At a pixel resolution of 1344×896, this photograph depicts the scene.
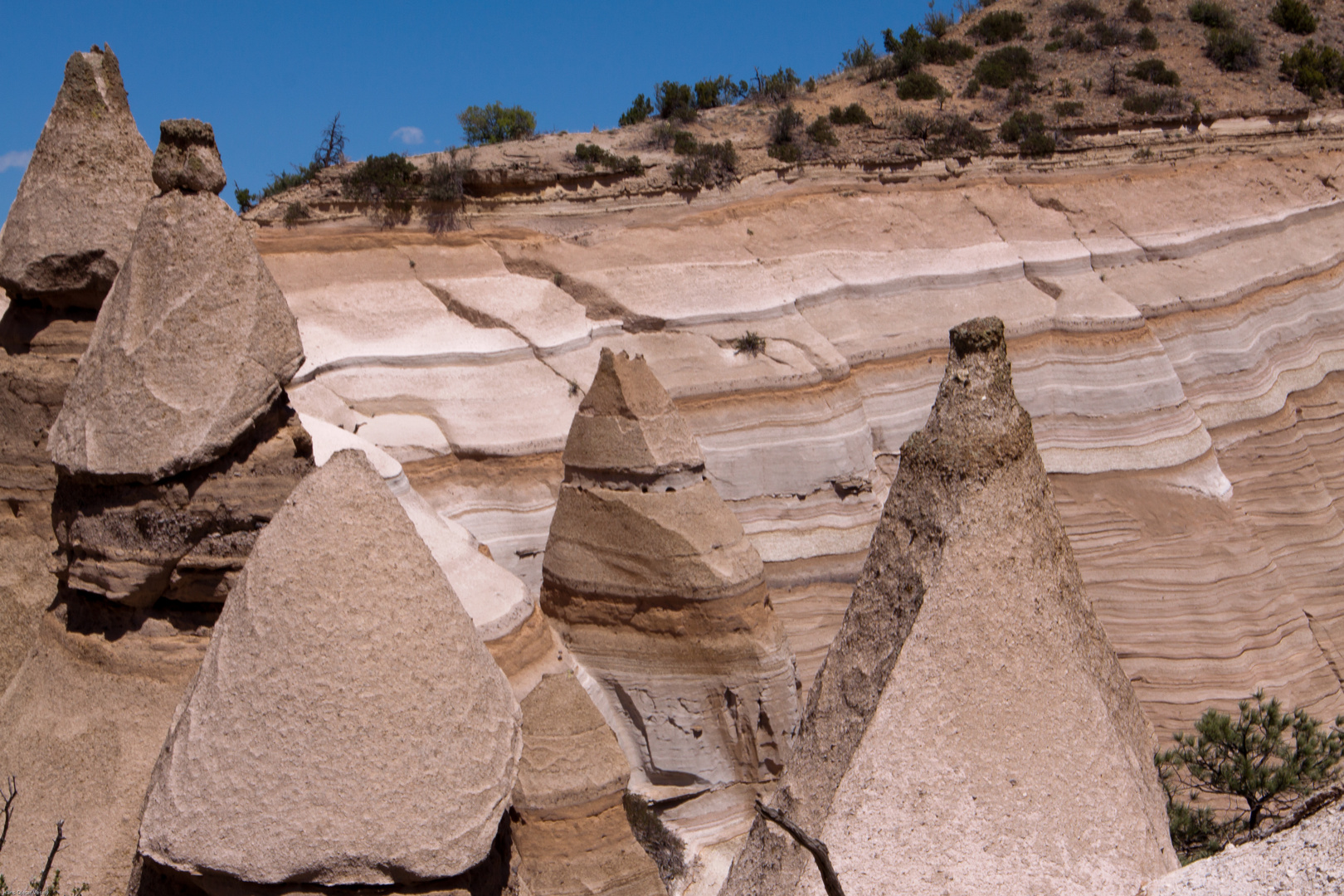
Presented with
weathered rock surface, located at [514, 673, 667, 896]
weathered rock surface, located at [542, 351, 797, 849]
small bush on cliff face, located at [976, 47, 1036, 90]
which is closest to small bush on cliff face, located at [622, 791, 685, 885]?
weathered rock surface, located at [542, 351, 797, 849]

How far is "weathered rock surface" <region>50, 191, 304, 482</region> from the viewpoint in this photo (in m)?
4.92

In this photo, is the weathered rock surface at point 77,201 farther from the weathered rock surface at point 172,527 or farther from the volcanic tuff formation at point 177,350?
the weathered rock surface at point 172,527

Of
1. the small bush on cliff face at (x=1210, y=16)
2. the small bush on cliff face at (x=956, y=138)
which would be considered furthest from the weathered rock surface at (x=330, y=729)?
the small bush on cliff face at (x=1210, y=16)

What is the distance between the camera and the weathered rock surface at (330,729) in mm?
3549

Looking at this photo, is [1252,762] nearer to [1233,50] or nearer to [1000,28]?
[1233,50]

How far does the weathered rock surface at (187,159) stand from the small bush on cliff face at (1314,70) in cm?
1815

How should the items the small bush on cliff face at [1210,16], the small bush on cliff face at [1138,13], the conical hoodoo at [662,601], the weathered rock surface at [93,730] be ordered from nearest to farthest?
the weathered rock surface at [93,730], the conical hoodoo at [662,601], the small bush on cliff face at [1210,16], the small bush on cliff face at [1138,13]

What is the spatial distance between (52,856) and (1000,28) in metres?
19.9

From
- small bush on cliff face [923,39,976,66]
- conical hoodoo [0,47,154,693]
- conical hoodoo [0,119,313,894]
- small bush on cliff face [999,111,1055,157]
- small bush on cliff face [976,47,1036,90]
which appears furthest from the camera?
small bush on cliff face [923,39,976,66]

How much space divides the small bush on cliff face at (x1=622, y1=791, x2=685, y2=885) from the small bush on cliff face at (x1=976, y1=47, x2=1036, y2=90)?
44.1 ft

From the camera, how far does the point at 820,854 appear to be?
12.2ft

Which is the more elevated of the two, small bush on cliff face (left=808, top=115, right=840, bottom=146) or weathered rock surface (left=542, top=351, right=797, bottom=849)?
small bush on cliff face (left=808, top=115, right=840, bottom=146)

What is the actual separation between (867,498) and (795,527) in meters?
1.02

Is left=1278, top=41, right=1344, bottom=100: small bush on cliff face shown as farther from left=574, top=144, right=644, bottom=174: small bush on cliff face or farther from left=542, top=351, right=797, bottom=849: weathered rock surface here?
left=542, top=351, right=797, bottom=849: weathered rock surface
